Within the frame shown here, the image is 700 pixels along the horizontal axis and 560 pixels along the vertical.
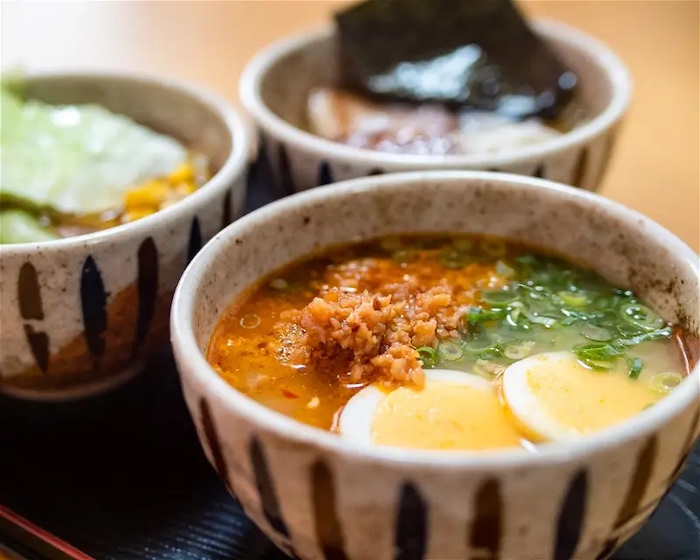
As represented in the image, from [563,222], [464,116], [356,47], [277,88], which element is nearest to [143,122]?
[277,88]

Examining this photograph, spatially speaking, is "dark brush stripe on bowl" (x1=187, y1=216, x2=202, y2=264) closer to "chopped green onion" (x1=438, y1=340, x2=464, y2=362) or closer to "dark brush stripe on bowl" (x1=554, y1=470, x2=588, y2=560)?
"chopped green onion" (x1=438, y1=340, x2=464, y2=362)

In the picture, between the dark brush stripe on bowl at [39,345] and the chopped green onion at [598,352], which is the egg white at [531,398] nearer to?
the chopped green onion at [598,352]

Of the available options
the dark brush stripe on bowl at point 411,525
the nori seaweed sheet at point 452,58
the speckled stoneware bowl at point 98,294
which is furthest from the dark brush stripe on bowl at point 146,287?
the nori seaweed sheet at point 452,58

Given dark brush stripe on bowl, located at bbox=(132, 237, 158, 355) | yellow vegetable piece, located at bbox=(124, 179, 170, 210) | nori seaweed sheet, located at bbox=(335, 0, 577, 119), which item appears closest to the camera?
dark brush stripe on bowl, located at bbox=(132, 237, 158, 355)

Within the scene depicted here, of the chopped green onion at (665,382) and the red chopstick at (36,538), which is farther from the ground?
the chopped green onion at (665,382)

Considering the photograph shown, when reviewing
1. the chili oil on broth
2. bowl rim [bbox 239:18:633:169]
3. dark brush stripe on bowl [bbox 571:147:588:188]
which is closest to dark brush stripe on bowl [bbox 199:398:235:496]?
the chili oil on broth

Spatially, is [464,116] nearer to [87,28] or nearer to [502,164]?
[502,164]

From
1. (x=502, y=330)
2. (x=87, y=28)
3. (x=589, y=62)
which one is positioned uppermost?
(x=589, y=62)
